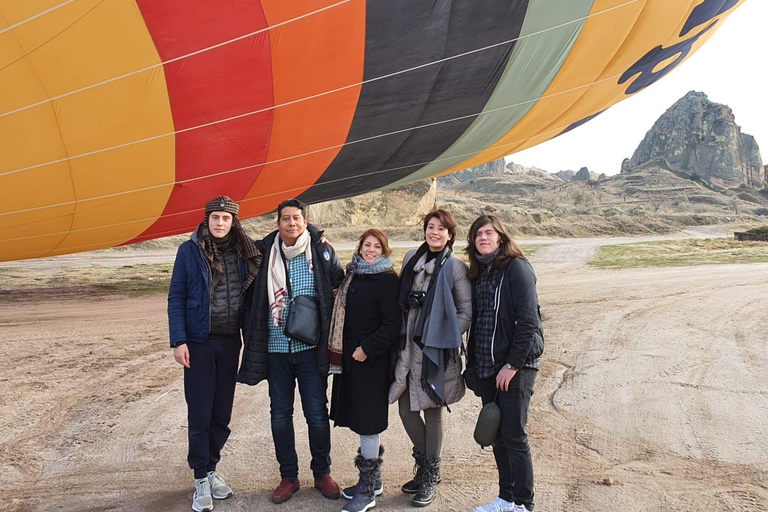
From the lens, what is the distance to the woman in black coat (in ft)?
9.03

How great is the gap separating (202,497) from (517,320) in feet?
5.74

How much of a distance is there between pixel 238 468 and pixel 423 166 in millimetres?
4464

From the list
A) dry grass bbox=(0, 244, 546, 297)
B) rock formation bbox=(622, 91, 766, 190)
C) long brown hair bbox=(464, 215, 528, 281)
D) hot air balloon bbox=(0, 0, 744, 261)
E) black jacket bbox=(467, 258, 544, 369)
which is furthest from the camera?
rock formation bbox=(622, 91, 766, 190)

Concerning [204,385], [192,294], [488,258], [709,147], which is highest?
[709,147]

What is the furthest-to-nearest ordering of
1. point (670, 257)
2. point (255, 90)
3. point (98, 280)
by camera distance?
1. point (670, 257)
2. point (98, 280)
3. point (255, 90)

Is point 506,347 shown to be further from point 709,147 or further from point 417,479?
point 709,147

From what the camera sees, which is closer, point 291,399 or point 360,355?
point 360,355

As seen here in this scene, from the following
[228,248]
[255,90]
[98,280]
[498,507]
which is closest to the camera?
[498,507]

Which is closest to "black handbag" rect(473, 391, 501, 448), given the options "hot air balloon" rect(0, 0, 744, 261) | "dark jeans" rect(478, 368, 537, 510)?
"dark jeans" rect(478, 368, 537, 510)

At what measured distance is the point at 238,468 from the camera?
125 inches

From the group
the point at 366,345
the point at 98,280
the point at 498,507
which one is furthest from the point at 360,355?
the point at 98,280

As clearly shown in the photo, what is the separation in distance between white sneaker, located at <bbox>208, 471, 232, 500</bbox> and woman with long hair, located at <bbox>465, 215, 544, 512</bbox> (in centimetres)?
126

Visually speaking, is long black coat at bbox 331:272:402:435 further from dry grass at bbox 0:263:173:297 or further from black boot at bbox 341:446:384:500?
dry grass at bbox 0:263:173:297

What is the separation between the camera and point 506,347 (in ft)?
8.51
